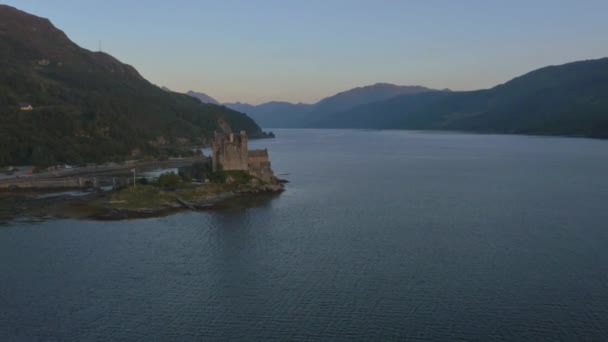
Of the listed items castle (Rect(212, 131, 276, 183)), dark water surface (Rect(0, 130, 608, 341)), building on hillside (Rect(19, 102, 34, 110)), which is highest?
building on hillside (Rect(19, 102, 34, 110))

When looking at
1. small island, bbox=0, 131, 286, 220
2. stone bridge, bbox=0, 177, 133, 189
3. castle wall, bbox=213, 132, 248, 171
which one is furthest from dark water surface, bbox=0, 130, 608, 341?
stone bridge, bbox=0, 177, 133, 189

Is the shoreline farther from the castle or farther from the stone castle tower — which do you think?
the stone castle tower

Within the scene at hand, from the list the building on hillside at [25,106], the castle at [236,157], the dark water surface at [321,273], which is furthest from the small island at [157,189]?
the building on hillside at [25,106]

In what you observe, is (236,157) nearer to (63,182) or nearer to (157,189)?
(157,189)

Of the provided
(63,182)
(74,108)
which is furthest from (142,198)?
(74,108)

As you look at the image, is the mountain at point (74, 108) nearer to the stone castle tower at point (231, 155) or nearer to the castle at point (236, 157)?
the castle at point (236, 157)

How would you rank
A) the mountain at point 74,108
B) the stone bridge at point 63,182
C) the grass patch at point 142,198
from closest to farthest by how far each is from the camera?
the grass patch at point 142,198
the stone bridge at point 63,182
the mountain at point 74,108

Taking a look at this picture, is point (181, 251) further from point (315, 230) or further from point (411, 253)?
point (411, 253)
